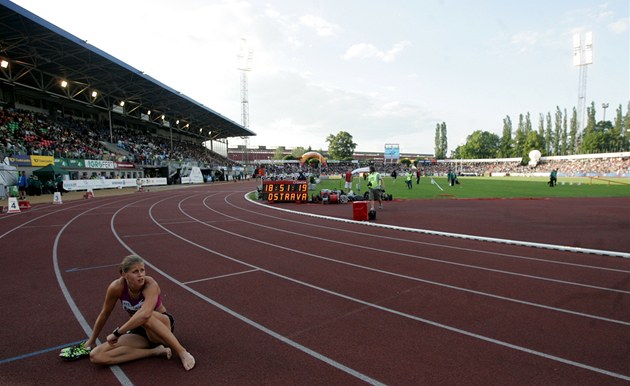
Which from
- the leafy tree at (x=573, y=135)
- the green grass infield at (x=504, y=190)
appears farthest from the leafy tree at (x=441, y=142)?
the green grass infield at (x=504, y=190)

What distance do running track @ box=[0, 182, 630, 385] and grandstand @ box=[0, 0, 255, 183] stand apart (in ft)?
76.3

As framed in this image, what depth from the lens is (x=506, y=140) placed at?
10569cm

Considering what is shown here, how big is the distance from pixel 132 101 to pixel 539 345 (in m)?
51.0

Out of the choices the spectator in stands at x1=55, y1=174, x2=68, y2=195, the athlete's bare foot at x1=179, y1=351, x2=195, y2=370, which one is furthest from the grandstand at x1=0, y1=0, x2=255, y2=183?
the athlete's bare foot at x1=179, y1=351, x2=195, y2=370

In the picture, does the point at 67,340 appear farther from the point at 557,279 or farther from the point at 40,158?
the point at 40,158

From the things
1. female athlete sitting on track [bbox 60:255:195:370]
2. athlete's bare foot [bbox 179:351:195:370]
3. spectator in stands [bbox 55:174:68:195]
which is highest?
spectator in stands [bbox 55:174:68:195]

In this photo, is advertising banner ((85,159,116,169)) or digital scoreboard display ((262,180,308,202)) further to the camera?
advertising banner ((85,159,116,169))

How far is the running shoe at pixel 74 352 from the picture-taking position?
3469mm

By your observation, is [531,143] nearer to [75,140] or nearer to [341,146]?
[341,146]

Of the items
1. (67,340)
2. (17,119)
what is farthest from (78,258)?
(17,119)

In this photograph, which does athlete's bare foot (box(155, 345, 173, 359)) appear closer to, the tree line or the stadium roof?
the stadium roof

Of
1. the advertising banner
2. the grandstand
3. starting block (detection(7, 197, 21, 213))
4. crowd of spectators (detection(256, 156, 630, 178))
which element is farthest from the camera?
crowd of spectators (detection(256, 156, 630, 178))

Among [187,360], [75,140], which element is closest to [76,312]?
[187,360]

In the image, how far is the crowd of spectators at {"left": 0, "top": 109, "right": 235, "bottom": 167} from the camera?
91.7ft
